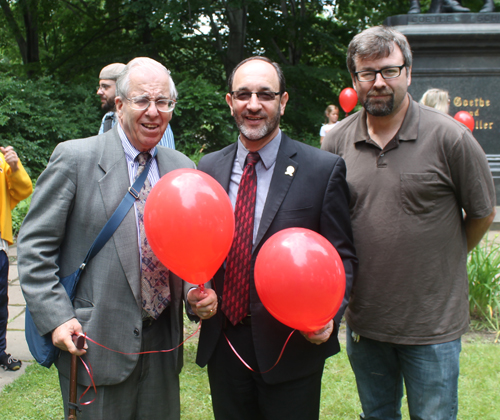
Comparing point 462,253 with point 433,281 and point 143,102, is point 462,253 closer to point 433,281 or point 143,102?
point 433,281

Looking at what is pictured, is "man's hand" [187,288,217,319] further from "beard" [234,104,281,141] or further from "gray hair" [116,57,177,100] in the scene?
"gray hair" [116,57,177,100]

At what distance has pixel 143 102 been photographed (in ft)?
7.09

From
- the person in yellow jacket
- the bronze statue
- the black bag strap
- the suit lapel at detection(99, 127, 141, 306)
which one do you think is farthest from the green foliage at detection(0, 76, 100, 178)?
Result: the black bag strap

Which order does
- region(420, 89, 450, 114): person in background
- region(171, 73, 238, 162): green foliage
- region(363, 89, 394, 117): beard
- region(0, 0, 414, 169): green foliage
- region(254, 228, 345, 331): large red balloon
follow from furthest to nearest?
region(171, 73, 238, 162): green foliage, region(0, 0, 414, 169): green foliage, region(420, 89, 450, 114): person in background, region(363, 89, 394, 117): beard, region(254, 228, 345, 331): large red balloon

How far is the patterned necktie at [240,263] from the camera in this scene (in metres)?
2.15

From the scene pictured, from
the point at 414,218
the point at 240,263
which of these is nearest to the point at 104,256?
the point at 240,263

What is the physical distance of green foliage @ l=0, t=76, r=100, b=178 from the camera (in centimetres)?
966

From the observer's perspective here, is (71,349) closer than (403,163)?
Yes

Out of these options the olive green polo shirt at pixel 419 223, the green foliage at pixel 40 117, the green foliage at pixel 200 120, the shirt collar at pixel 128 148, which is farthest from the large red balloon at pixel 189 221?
the green foliage at pixel 200 120

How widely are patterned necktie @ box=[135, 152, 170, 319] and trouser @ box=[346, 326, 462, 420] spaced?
108 centimetres

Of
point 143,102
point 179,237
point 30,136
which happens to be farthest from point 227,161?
point 30,136

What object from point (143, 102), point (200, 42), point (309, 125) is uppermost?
point (200, 42)

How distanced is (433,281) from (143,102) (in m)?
1.65

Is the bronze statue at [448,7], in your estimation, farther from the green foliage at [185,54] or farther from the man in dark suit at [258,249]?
the man in dark suit at [258,249]
